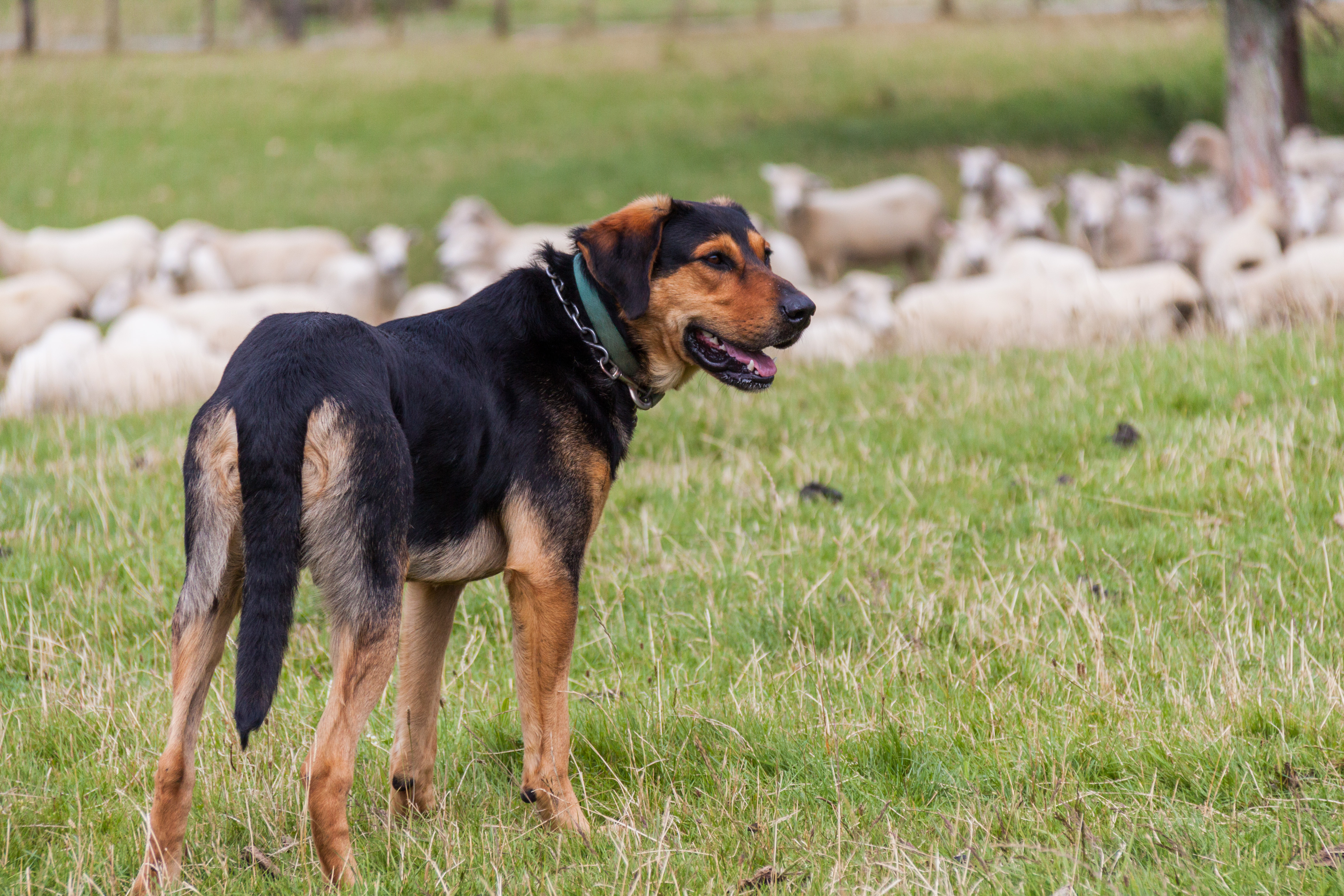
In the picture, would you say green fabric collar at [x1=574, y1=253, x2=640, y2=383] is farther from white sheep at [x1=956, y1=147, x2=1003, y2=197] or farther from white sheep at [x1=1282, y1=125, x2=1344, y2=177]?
white sheep at [x1=956, y1=147, x2=1003, y2=197]

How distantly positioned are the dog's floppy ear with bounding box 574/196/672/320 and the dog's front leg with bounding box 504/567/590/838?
0.82 meters

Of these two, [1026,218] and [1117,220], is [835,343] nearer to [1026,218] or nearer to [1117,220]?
[1026,218]

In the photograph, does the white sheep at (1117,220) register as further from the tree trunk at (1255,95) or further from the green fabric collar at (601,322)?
the green fabric collar at (601,322)

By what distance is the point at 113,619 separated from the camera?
464cm

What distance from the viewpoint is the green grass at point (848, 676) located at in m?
3.02

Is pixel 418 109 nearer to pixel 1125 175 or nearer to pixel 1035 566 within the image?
pixel 1125 175

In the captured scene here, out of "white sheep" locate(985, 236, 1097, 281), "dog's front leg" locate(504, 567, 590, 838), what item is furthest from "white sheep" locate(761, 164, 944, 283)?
"dog's front leg" locate(504, 567, 590, 838)

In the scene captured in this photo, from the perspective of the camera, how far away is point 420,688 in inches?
139

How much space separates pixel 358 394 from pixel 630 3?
156ft

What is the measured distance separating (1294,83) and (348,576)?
22009 millimetres

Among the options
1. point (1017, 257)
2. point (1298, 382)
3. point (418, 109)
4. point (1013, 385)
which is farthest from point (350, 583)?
point (418, 109)

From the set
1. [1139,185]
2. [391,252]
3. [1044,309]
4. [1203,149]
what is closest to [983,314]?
[1044,309]

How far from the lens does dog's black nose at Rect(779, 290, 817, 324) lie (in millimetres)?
3621

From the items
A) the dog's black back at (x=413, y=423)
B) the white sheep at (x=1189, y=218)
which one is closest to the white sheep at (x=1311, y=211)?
the white sheep at (x=1189, y=218)
